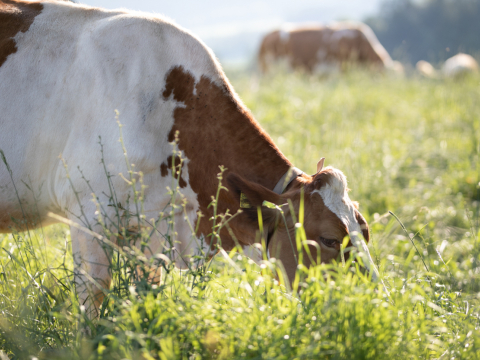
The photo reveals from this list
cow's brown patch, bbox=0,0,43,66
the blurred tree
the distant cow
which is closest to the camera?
cow's brown patch, bbox=0,0,43,66

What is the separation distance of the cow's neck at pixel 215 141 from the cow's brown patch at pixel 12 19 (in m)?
0.96

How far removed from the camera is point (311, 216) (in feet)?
7.45

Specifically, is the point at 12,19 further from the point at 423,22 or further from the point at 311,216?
the point at 423,22

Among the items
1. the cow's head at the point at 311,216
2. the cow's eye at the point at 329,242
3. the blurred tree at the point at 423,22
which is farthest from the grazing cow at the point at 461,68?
the blurred tree at the point at 423,22

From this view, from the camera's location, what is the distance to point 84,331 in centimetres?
198

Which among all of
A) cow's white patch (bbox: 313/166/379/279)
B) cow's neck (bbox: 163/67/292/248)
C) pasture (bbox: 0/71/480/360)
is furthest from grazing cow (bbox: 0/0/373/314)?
pasture (bbox: 0/71/480/360)

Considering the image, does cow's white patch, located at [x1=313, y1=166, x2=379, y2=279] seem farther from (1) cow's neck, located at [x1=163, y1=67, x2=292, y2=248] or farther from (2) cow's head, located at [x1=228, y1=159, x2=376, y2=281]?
(1) cow's neck, located at [x1=163, y1=67, x2=292, y2=248]

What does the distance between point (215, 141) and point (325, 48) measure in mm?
14262

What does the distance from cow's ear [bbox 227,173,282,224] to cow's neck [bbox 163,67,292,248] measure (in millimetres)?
173

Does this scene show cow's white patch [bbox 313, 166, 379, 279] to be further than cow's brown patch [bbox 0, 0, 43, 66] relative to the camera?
No

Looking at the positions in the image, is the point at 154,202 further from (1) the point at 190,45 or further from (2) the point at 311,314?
(2) the point at 311,314

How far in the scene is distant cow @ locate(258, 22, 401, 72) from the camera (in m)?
15.4

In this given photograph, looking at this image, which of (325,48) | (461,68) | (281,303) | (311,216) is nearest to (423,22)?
(325,48)

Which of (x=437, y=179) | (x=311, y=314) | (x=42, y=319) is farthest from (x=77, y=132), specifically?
(x=437, y=179)
